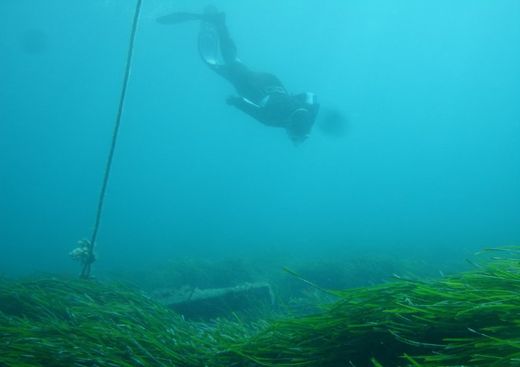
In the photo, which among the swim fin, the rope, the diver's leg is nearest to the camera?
the rope

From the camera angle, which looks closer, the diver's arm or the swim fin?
the diver's arm

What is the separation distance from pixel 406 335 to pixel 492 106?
195129mm

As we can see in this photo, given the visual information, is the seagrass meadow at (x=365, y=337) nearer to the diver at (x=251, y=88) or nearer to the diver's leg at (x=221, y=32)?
the diver at (x=251, y=88)

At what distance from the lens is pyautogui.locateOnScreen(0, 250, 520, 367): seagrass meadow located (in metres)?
1.41

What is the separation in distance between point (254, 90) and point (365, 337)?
31.2ft

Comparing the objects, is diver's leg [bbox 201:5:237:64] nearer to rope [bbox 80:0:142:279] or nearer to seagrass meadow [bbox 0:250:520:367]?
rope [bbox 80:0:142:279]

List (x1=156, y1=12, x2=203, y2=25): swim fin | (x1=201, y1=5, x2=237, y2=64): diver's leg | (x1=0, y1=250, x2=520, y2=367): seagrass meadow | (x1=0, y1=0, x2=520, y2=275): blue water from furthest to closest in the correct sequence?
(x1=0, y1=0, x2=520, y2=275): blue water
(x1=156, y1=12, x2=203, y2=25): swim fin
(x1=201, y1=5, x2=237, y2=64): diver's leg
(x1=0, y1=250, x2=520, y2=367): seagrass meadow

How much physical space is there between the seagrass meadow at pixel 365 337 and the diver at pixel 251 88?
6683 mm

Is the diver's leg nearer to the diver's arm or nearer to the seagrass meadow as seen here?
the diver's arm

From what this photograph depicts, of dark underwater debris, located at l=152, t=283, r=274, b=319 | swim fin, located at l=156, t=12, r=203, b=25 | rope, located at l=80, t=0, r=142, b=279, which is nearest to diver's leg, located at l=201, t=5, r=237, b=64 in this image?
swim fin, located at l=156, t=12, r=203, b=25

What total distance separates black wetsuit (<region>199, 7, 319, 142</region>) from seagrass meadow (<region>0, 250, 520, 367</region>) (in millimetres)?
6692

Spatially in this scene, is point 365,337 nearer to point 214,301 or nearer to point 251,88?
point 214,301

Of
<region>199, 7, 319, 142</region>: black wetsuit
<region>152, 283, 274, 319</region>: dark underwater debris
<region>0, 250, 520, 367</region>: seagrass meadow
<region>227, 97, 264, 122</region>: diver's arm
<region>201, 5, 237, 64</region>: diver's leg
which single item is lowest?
<region>152, 283, 274, 319</region>: dark underwater debris

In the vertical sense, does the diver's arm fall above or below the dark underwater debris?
above
